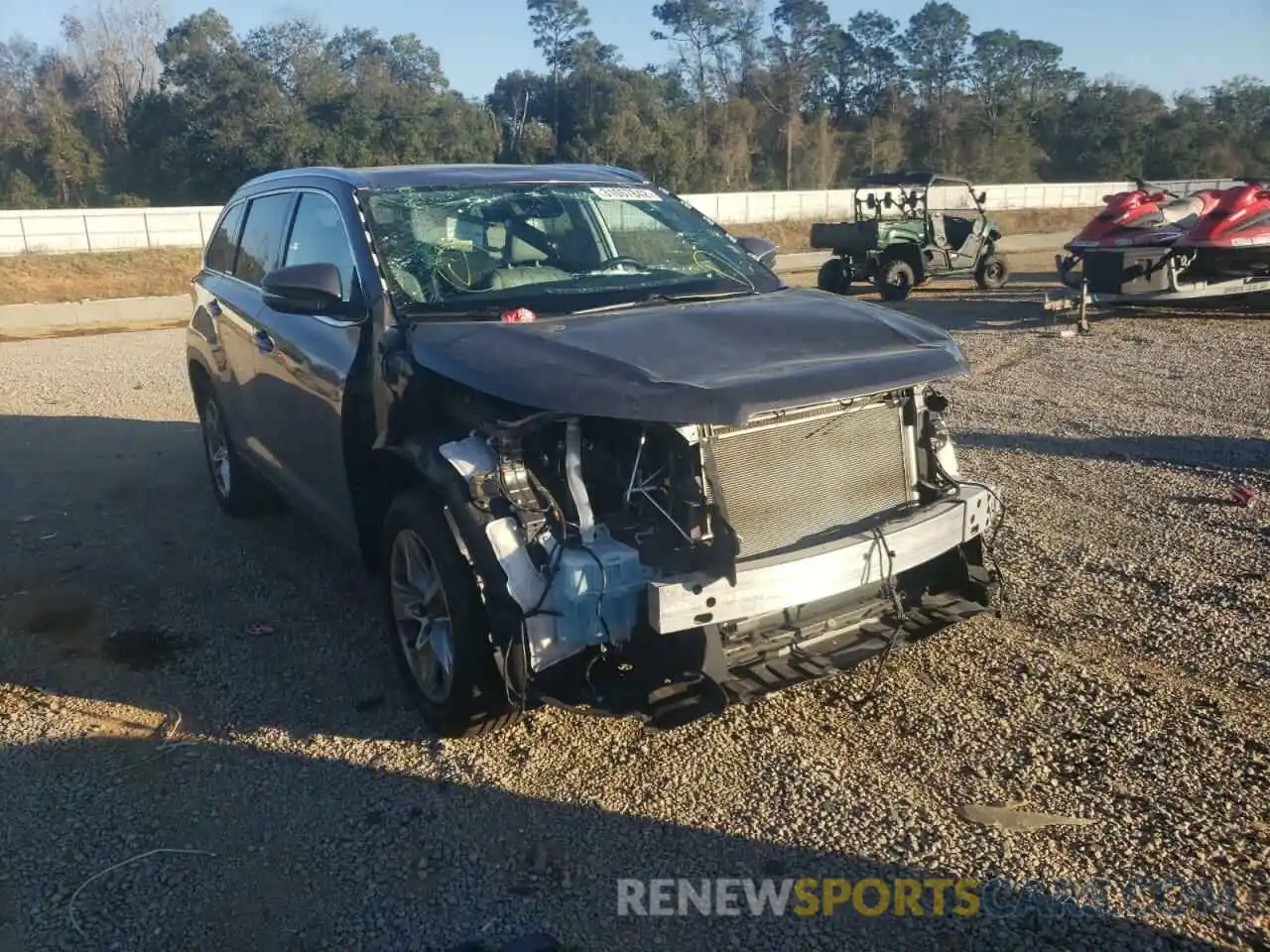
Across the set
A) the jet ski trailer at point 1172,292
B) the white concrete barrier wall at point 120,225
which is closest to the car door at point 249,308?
the jet ski trailer at point 1172,292

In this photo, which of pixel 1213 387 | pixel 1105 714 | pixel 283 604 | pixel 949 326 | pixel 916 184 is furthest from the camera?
pixel 916 184

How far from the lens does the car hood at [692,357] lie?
329 centimetres

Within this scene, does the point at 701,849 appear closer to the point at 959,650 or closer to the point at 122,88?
the point at 959,650

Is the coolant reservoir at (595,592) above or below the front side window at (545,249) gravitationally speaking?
below

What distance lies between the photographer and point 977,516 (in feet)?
13.1

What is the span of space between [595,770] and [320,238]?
2670 millimetres

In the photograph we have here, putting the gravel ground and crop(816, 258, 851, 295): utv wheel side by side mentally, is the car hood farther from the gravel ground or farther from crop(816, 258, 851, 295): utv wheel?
crop(816, 258, 851, 295): utv wheel

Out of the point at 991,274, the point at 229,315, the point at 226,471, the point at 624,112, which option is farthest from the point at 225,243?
the point at 624,112

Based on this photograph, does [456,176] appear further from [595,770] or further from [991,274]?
[991,274]

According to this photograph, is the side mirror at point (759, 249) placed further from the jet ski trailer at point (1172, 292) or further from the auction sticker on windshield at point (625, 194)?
the jet ski trailer at point (1172, 292)

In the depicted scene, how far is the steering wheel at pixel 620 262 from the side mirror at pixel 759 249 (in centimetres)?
68

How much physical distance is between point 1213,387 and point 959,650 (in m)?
6.32

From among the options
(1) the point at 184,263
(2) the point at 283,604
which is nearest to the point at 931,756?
(2) the point at 283,604

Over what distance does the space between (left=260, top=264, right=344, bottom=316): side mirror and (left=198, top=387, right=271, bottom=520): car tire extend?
202 cm
